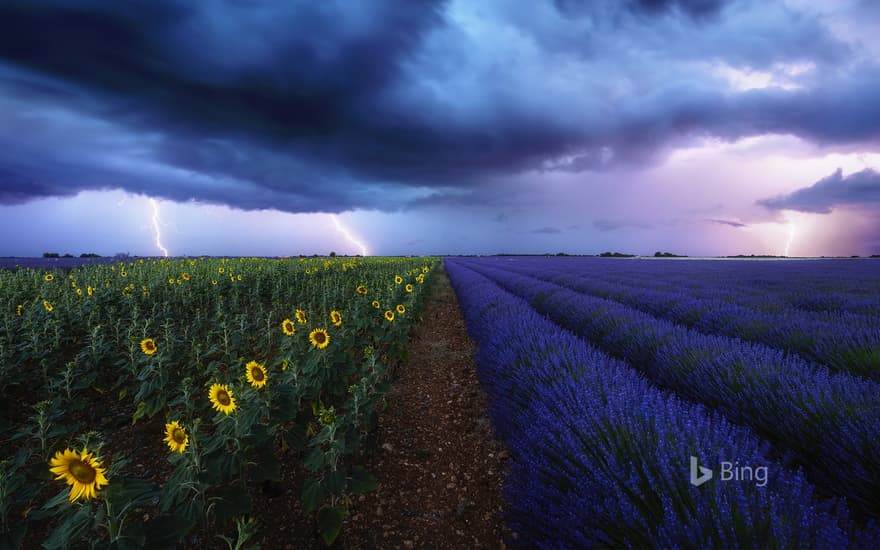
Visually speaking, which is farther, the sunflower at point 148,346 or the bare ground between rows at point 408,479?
the sunflower at point 148,346

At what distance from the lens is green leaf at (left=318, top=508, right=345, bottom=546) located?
173cm

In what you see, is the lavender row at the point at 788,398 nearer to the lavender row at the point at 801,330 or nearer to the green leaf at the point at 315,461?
the lavender row at the point at 801,330

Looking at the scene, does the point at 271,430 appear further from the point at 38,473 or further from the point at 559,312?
the point at 559,312

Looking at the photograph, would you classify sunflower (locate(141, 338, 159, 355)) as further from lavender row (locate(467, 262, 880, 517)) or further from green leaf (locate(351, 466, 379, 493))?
lavender row (locate(467, 262, 880, 517))

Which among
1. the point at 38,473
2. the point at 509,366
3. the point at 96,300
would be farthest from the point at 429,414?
the point at 96,300

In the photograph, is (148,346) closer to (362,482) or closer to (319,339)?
(319,339)

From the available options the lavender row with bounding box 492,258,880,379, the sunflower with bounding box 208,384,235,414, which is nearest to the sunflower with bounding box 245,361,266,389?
the sunflower with bounding box 208,384,235,414

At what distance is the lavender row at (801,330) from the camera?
2.51 m

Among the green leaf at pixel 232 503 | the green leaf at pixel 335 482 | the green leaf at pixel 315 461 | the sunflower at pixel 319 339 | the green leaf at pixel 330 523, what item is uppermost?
the sunflower at pixel 319 339

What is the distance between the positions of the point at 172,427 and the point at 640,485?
2062mm

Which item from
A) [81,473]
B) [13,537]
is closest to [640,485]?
[81,473]

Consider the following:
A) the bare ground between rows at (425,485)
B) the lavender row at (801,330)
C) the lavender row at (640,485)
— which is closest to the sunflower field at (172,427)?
the bare ground between rows at (425,485)

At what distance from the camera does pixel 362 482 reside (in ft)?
6.13

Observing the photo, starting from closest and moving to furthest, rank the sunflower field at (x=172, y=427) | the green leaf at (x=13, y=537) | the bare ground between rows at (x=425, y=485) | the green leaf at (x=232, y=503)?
the green leaf at (x=13, y=537), the sunflower field at (x=172, y=427), the green leaf at (x=232, y=503), the bare ground between rows at (x=425, y=485)
